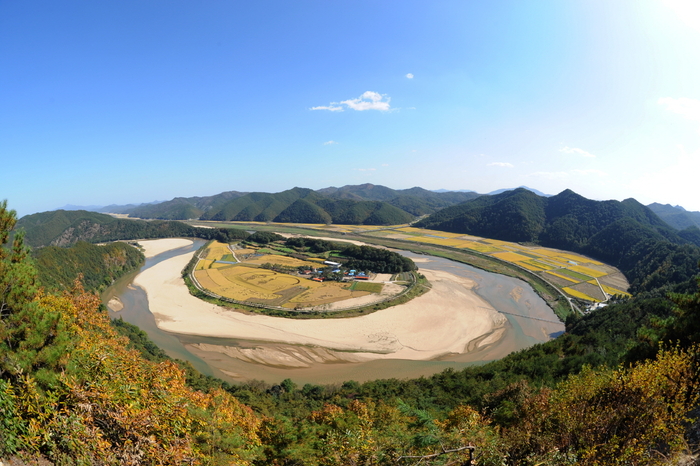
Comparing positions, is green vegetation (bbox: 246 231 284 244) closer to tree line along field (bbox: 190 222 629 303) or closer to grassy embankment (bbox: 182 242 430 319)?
tree line along field (bbox: 190 222 629 303)

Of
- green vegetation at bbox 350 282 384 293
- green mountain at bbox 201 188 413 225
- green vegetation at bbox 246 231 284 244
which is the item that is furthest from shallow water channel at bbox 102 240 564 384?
green mountain at bbox 201 188 413 225

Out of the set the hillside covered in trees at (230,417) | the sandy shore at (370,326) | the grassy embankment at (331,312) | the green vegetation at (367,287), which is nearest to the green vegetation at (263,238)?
the grassy embankment at (331,312)

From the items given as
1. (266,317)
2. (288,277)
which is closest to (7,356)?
(266,317)

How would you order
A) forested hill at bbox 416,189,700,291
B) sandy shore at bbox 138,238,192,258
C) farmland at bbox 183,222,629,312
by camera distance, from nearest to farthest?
farmland at bbox 183,222,629,312 → forested hill at bbox 416,189,700,291 → sandy shore at bbox 138,238,192,258

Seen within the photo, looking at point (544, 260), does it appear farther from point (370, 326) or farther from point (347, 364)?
point (347, 364)

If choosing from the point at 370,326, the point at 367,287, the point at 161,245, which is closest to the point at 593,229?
the point at 367,287

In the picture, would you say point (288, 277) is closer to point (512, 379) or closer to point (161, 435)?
point (512, 379)
